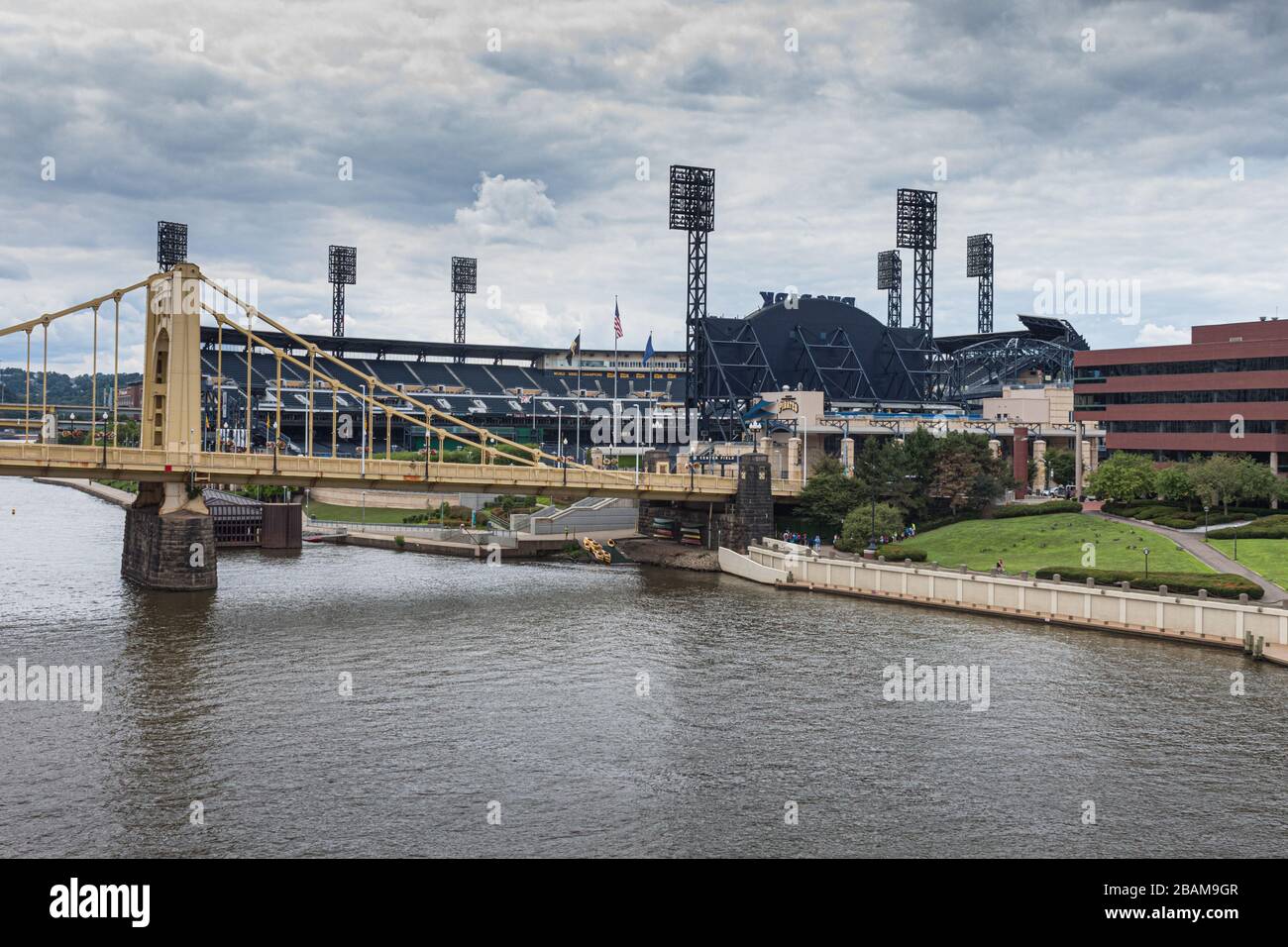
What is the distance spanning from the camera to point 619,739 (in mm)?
40719

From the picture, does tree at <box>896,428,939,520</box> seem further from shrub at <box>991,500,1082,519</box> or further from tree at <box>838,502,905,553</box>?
tree at <box>838,502,905,553</box>

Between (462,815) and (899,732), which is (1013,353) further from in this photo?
(462,815)

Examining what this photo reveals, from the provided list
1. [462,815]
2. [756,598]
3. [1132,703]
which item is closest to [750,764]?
[462,815]

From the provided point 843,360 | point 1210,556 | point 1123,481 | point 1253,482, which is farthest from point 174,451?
point 843,360

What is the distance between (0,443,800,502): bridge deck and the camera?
74.7m

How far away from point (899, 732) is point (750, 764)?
23.0 feet

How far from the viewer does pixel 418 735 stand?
4075cm

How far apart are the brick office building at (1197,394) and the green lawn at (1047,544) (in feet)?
107

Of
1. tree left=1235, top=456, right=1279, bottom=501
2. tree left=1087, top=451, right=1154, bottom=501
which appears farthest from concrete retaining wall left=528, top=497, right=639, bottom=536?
tree left=1235, top=456, right=1279, bottom=501

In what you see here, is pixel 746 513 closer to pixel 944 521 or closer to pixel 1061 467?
pixel 944 521

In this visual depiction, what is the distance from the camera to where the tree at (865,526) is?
90562 mm

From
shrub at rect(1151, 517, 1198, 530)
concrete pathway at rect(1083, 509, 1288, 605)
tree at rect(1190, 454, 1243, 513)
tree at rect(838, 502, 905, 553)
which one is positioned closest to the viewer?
concrete pathway at rect(1083, 509, 1288, 605)

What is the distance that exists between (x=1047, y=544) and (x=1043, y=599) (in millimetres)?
19904

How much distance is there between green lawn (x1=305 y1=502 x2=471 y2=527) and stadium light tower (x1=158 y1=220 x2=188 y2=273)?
73682mm
